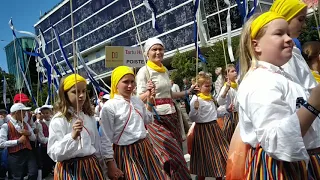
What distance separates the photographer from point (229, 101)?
6.32m

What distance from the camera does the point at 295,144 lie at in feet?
5.28

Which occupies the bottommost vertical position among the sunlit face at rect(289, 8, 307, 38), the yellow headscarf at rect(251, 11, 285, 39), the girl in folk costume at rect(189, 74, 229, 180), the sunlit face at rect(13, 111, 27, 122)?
the girl in folk costume at rect(189, 74, 229, 180)

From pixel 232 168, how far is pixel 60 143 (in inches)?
68.1

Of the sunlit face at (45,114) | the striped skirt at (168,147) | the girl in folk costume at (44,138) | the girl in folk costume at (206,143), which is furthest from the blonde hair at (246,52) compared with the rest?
the sunlit face at (45,114)

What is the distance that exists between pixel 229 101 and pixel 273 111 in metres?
4.71

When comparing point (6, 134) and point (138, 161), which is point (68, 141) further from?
point (6, 134)

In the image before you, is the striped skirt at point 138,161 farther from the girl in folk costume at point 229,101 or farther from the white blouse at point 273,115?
the girl in folk costume at point 229,101

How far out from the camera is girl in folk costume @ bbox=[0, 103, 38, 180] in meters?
6.28

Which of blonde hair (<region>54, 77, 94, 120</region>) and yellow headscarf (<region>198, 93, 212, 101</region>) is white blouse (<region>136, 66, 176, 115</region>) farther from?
yellow headscarf (<region>198, 93, 212, 101</region>)

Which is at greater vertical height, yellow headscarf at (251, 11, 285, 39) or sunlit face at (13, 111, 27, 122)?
yellow headscarf at (251, 11, 285, 39)

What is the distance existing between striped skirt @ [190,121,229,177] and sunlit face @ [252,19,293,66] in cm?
332

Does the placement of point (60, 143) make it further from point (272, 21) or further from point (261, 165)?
point (272, 21)

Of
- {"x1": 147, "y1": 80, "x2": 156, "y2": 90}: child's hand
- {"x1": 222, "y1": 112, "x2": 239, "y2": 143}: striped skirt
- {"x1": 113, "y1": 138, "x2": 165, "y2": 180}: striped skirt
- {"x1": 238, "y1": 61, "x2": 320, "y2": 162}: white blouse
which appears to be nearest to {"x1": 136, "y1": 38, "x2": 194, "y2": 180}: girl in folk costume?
{"x1": 147, "y1": 80, "x2": 156, "y2": 90}: child's hand

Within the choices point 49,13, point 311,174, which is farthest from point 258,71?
point 49,13
